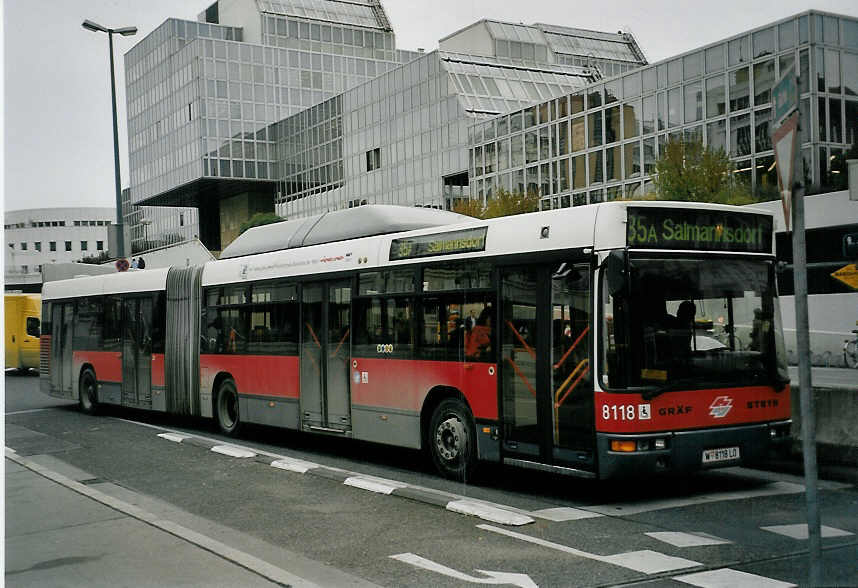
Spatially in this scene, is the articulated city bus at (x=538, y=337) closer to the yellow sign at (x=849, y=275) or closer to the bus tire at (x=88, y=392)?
the yellow sign at (x=849, y=275)

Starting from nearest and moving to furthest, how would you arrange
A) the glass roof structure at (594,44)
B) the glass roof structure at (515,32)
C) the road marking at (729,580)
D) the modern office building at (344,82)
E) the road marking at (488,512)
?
the road marking at (729,580) < the road marking at (488,512) < the glass roof structure at (594,44) < the glass roof structure at (515,32) < the modern office building at (344,82)

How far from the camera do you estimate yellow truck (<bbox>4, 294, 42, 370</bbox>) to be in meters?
36.7

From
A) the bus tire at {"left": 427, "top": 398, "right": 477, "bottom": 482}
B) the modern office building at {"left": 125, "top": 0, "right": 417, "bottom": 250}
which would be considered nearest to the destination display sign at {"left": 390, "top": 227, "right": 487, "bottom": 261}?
the bus tire at {"left": 427, "top": 398, "right": 477, "bottom": 482}

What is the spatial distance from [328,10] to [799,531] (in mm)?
9362

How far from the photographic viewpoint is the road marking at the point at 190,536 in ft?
21.3

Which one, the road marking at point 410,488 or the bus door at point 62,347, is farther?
the bus door at point 62,347

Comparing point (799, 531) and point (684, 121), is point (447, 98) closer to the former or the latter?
point (684, 121)

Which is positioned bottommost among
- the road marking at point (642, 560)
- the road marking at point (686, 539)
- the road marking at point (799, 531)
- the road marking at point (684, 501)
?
the road marking at point (684, 501)

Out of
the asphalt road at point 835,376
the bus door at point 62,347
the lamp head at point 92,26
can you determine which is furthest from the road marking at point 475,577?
the bus door at point 62,347

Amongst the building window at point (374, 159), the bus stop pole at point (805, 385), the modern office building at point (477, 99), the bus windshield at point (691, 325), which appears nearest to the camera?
the bus stop pole at point (805, 385)

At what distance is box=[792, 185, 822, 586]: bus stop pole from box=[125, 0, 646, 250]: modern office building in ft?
19.8

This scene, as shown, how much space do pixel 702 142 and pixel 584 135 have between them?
5.88 m

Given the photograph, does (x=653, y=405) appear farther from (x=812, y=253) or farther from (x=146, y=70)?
(x=812, y=253)

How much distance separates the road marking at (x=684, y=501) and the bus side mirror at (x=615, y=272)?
196 cm
